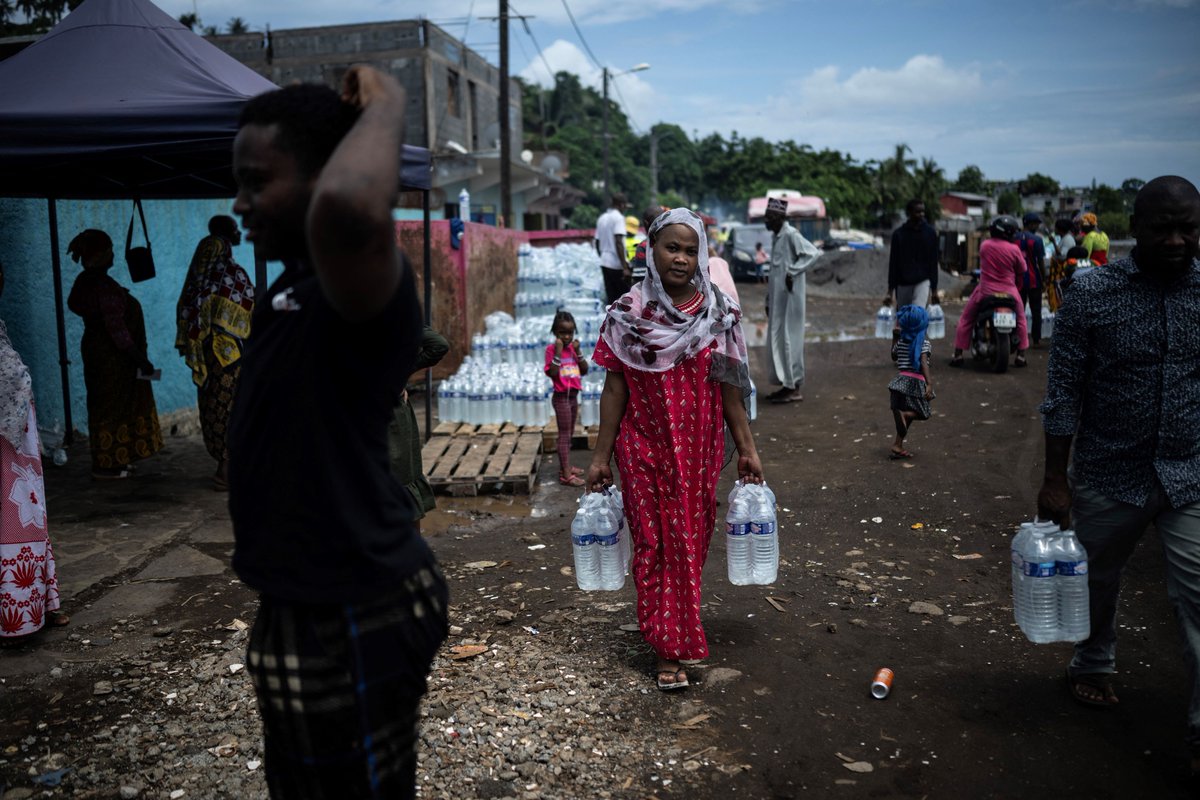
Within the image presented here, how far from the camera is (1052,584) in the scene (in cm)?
352

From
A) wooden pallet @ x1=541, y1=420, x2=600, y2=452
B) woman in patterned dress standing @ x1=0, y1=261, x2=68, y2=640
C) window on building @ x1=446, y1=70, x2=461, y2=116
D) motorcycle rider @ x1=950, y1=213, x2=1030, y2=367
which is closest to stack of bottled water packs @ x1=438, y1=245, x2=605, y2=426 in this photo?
wooden pallet @ x1=541, y1=420, x2=600, y2=452

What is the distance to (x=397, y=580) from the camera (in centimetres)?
178

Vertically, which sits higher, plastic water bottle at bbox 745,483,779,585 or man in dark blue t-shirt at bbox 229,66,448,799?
man in dark blue t-shirt at bbox 229,66,448,799

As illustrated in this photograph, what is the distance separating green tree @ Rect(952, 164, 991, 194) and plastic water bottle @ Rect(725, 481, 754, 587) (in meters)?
88.9

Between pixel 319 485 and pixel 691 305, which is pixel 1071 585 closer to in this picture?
pixel 691 305

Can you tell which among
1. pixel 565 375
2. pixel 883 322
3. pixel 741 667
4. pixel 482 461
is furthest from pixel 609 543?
pixel 883 322

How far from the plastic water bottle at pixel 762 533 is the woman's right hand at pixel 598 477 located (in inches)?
23.5

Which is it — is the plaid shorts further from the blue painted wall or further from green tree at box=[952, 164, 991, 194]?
green tree at box=[952, 164, 991, 194]

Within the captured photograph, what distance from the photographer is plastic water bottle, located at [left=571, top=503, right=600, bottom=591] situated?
412 centimetres

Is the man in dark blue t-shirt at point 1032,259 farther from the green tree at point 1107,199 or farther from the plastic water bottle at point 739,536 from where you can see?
the green tree at point 1107,199

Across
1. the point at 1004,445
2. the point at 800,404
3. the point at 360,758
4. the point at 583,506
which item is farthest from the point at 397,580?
the point at 800,404

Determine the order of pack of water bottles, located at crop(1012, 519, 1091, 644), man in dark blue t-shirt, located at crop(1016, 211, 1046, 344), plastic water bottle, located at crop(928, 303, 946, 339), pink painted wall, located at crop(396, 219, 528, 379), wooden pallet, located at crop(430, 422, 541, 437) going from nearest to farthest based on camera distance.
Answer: pack of water bottles, located at crop(1012, 519, 1091, 644), wooden pallet, located at crop(430, 422, 541, 437), pink painted wall, located at crop(396, 219, 528, 379), plastic water bottle, located at crop(928, 303, 946, 339), man in dark blue t-shirt, located at crop(1016, 211, 1046, 344)

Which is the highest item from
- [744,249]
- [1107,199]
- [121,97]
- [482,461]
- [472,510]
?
[1107,199]

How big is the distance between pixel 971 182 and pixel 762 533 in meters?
91.3
